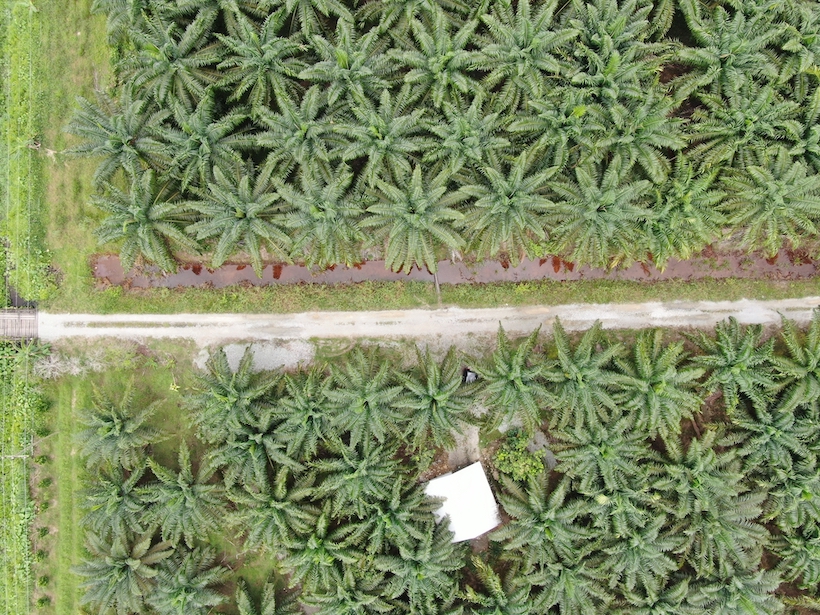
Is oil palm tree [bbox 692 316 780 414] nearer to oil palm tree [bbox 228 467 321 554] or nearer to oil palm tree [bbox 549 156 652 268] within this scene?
oil palm tree [bbox 549 156 652 268]

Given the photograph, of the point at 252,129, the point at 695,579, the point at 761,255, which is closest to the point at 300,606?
the point at 695,579

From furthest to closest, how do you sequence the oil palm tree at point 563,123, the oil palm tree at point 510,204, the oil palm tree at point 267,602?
1. the oil palm tree at point 267,602
2. the oil palm tree at point 563,123
3. the oil palm tree at point 510,204

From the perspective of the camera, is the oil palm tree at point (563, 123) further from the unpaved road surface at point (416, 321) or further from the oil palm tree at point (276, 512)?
the oil palm tree at point (276, 512)

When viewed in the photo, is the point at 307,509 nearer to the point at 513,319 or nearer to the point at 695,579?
the point at 513,319

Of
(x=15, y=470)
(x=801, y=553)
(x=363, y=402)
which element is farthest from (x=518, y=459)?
(x=15, y=470)

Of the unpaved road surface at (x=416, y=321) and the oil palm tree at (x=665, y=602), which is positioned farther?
the unpaved road surface at (x=416, y=321)

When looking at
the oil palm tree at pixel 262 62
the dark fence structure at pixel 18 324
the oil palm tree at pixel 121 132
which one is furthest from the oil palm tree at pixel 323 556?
the oil palm tree at pixel 262 62
